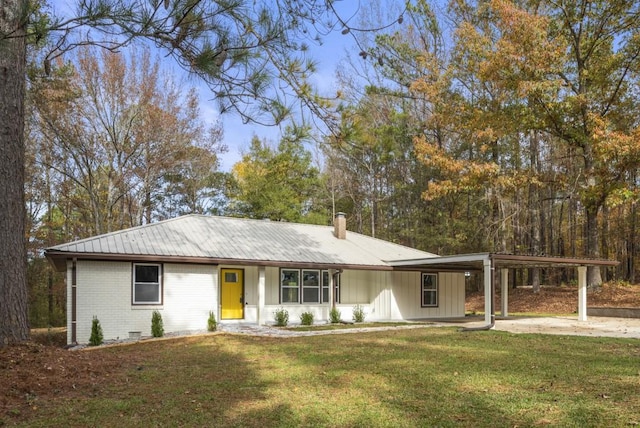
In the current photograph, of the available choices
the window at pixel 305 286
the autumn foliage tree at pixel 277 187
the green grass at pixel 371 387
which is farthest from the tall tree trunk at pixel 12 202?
the autumn foliage tree at pixel 277 187

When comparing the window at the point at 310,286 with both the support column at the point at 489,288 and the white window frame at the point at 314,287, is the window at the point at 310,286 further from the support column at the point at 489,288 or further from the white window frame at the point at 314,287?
the support column at the point at 489,288

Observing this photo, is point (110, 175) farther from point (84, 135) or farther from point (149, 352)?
point (149, 352)

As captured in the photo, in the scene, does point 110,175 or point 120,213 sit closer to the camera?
point 110,175

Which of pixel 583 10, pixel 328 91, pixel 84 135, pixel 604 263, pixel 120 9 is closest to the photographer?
pixel 120 9

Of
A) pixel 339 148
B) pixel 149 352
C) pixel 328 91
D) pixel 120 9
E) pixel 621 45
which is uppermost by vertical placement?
pixel 621 45

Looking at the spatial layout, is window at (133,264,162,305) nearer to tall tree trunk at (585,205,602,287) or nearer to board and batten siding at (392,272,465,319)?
board and batten siding at (392,272,465,319)

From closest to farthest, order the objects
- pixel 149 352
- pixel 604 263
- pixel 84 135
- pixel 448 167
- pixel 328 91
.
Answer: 1. pixel 328 91
2. pixel 149 352
3. pixel 604 263
4. pixel 84 135
5. pixel 448 167

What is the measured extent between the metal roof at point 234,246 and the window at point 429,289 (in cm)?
123

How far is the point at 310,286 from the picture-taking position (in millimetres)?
16656

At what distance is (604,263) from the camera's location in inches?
635

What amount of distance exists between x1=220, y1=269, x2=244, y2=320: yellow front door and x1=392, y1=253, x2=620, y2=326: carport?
5544 millimetres

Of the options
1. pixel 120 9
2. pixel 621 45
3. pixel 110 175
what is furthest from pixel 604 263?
pixel 110 175

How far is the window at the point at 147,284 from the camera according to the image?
516 inches

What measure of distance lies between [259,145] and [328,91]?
25987 mm
